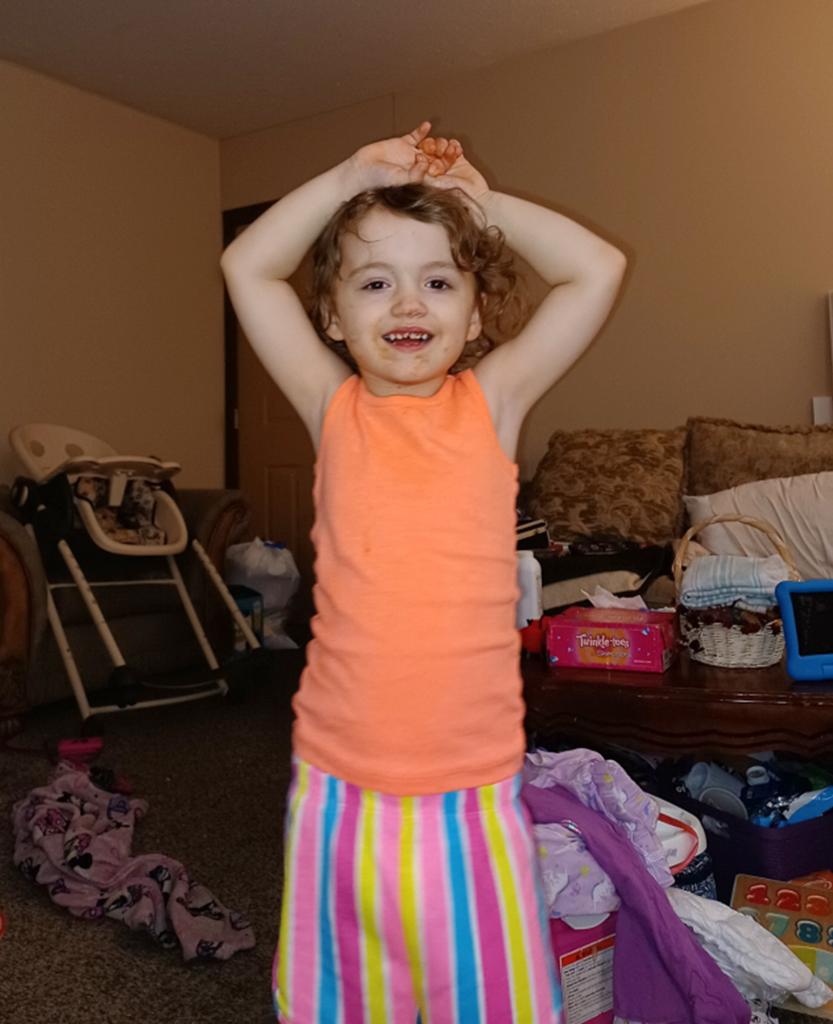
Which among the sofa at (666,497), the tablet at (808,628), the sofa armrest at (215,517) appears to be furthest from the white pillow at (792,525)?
the sofa armrest at (215,517)

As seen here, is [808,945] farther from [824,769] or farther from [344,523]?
[344,523]

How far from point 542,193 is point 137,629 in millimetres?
2318

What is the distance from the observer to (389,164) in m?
0.81

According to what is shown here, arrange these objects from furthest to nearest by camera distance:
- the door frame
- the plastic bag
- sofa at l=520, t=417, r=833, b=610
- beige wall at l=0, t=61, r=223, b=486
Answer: the door frame → beige wall at l=0, t=61, r=223, b=486 → the plastic bag → sofa at l=520, t=417, r=833, b=610

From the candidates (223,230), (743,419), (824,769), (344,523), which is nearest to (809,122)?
(743,419)

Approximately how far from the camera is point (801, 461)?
294cm

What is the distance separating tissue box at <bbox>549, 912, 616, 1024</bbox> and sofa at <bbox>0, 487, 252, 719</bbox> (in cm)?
204

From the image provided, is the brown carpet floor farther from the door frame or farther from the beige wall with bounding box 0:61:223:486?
the door frame

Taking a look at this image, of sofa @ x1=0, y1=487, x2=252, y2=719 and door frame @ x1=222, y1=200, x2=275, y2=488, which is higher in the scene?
door frame @ x1=222, y1=200, x2=275, y2=488

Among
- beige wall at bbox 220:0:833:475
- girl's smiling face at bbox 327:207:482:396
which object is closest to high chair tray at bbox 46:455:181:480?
beige wall at bbox 220:0:833:475

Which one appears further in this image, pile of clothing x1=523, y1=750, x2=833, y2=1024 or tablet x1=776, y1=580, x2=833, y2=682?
tablet x1=776, y1=580, x2=833, y2=682

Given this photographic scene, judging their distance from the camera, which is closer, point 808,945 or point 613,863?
point 613,863

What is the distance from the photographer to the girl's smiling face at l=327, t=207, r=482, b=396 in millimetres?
784

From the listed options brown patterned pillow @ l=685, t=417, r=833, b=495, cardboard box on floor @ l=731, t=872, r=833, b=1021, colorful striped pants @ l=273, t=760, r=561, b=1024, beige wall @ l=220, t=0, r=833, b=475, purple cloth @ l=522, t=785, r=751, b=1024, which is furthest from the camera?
beige wall @ l=220, t=0, r=833, b=475
